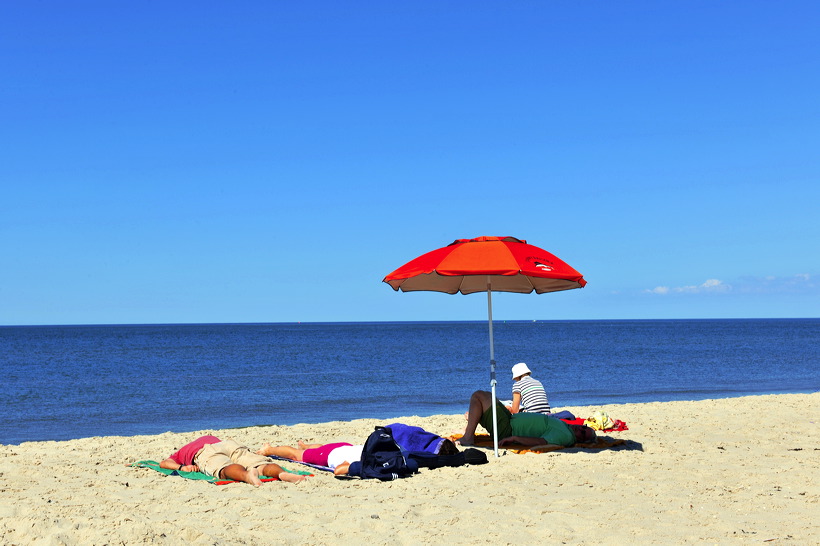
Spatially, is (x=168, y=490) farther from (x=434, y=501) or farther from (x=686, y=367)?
(x=686, y=367)

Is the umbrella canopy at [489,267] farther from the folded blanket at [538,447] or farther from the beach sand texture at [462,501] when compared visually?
the beach sand texture at [462,501]

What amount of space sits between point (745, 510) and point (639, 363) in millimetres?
33871

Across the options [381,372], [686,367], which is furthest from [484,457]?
[686,367]

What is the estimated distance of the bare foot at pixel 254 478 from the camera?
6711 millimetres

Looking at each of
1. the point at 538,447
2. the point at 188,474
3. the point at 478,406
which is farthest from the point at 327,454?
the point at 538,447

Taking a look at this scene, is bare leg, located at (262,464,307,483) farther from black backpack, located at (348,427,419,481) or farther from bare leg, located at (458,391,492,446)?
bare leg, located at (458,391,492,446)

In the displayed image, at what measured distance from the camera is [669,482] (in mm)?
6961

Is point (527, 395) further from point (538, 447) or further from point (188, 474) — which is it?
point (188, 474)

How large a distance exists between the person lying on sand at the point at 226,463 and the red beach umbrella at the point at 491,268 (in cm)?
241

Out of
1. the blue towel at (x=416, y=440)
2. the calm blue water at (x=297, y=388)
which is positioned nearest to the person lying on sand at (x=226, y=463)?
the blue towel at (x=416, y=440)

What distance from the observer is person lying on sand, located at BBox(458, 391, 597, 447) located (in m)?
8.48

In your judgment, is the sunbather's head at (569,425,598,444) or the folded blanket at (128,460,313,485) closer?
the folded blanket at (128,460,313,485)

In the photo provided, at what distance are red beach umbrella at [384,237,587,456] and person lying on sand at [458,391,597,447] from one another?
0.44 metres

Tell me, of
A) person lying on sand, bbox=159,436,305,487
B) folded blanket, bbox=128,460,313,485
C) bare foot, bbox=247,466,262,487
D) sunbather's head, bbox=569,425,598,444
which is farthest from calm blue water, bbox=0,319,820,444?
bare foot, bbox=247,466,262,487
